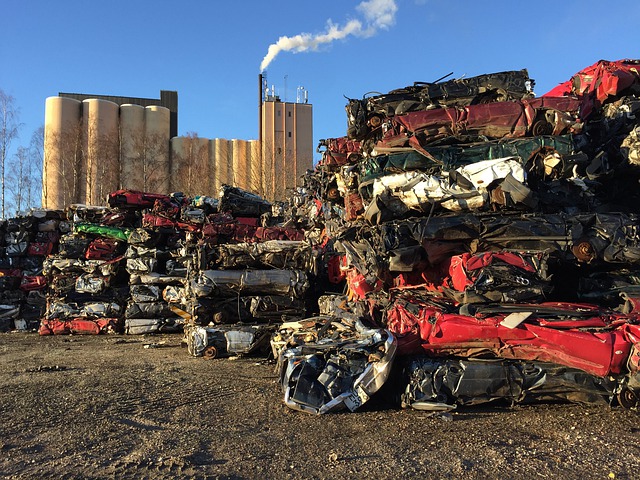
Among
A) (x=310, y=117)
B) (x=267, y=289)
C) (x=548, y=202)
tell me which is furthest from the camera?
(x=310, y=117)

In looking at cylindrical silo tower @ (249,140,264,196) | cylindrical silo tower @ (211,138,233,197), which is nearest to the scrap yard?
cylindrical silo tower @ (249,140,264,196)

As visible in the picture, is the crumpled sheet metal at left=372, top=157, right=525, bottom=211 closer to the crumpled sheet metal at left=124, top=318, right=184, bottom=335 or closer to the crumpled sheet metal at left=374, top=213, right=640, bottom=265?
the crumpled sheet metal at left=374, top=213, right=640, bottom=265

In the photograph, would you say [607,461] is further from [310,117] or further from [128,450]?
[310,117]

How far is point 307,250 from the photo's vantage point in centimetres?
777

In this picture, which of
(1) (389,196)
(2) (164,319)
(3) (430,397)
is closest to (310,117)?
A: (2) (164,319)

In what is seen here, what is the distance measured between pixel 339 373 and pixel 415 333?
0.81 meters

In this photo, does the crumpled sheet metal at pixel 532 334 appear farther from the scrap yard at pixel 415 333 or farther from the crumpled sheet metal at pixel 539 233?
the crumpled sheet metal at pixel 539 233

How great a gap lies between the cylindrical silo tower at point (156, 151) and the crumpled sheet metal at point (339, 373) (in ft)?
83.4

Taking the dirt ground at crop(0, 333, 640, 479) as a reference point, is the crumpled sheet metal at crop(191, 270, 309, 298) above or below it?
above

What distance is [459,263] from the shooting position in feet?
16.3

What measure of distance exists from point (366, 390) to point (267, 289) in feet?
11.2

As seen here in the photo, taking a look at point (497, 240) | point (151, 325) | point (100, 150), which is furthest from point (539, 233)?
point (100, 150)

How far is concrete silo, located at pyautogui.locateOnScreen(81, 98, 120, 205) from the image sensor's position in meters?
27.7

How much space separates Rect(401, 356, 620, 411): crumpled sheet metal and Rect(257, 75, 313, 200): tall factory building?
27.6 meters
